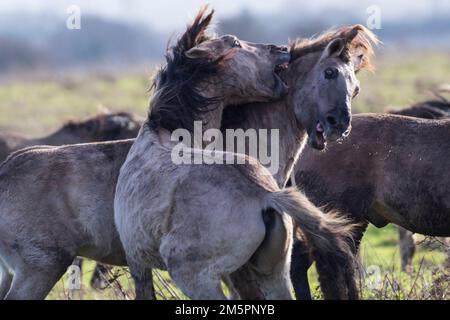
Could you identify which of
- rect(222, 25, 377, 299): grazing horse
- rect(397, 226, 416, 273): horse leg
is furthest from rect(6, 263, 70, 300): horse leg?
rect(397, 226, 416, 273): horse leg

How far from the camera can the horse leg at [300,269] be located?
7277 mm

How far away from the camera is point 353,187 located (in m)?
7.23

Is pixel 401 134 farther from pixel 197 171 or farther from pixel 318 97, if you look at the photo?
pixel 197 171

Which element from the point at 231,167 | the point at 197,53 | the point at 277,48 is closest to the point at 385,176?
the point at 277,48

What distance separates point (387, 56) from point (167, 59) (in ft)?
155

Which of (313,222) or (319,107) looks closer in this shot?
(313,222)

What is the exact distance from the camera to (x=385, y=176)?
716cm

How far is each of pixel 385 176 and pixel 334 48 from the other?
115 centimetres

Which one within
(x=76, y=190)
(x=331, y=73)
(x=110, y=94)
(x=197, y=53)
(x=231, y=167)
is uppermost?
(x=197, y=53)

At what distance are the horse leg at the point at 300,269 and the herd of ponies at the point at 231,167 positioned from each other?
0.4 inches

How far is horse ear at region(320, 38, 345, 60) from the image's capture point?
6621mm

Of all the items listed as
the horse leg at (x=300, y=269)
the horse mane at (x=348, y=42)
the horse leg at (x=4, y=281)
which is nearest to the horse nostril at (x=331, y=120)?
the horse mane at (x=348, y=42)

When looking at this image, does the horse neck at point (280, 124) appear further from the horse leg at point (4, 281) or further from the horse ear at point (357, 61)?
the horse leg at point (4, 281)

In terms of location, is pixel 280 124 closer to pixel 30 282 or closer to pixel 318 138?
pixel 318 138
